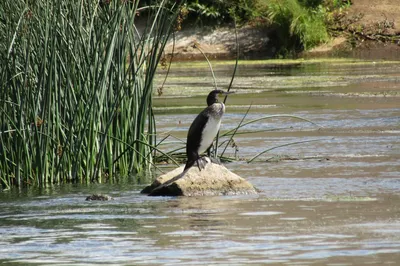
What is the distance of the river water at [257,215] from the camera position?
717 centimetres

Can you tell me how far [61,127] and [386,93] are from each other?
9598 millimetres

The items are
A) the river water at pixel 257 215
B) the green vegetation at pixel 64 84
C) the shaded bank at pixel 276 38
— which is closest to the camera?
the river water at pixel 257 215

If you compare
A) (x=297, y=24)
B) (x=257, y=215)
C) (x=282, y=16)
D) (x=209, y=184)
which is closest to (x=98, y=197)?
(x=209, y=184)

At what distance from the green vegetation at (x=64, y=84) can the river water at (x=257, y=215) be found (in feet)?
0.94

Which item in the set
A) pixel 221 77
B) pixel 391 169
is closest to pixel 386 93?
pixel 221 77

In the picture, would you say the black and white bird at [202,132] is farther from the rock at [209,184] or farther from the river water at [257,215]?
the river water at [257,215]

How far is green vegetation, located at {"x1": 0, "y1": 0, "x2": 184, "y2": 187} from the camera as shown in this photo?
33.1 feet

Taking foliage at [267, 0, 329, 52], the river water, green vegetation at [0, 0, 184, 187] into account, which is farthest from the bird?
foliage at [267, 0, 329, 52]

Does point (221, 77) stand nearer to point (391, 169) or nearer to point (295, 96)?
point (295, 96)

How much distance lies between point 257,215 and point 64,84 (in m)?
2.59

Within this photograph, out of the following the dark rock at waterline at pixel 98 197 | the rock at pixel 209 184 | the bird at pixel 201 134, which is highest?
the bird at pixel 201 134

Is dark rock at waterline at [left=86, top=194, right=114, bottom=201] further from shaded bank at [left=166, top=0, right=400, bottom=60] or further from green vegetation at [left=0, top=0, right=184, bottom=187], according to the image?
shaded bank at [left=166, top=0, right=400, bottom=60]

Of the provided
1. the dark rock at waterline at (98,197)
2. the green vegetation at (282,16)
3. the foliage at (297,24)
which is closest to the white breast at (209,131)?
the dark rock at waterline at (98,197)

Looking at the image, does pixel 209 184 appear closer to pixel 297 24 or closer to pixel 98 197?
pixel 98 197
